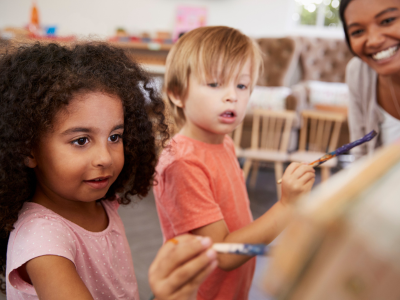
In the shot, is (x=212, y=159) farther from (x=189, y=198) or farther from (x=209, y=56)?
(x=209, y=56)

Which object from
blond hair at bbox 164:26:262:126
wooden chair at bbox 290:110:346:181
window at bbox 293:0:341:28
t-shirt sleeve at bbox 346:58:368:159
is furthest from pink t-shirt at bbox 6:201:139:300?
window at bbox 293:0:341:28

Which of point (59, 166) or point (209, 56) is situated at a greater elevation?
point (209, 56)

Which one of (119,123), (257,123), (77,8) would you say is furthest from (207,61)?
(77,8)

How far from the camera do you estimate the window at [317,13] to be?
4.59m

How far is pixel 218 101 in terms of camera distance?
86cm

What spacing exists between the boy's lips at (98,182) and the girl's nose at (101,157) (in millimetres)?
40

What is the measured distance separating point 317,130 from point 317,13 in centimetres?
208

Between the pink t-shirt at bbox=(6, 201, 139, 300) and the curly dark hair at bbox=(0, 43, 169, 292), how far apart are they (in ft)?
0.16

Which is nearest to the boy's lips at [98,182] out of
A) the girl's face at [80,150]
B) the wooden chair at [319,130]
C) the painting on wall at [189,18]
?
the girl's face at [80,150]

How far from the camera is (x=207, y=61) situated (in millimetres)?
865

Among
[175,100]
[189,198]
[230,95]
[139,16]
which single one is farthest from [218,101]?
[139,16]

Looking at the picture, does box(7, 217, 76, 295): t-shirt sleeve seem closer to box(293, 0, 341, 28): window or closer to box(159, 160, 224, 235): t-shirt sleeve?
box(159, 160, 224, 235): t-shirt sleeve

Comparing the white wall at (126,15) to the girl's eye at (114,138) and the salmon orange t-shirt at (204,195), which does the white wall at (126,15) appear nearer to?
the salmon orange t-shirt at (204,195)

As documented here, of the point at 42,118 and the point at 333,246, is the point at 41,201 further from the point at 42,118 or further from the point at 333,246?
the point at 333,246
